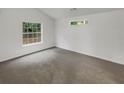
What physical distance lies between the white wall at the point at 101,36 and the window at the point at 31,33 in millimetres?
1673

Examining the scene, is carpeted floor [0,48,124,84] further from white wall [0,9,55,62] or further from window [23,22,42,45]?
window [23,22,42,45]

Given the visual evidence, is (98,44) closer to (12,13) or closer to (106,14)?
(106,14)

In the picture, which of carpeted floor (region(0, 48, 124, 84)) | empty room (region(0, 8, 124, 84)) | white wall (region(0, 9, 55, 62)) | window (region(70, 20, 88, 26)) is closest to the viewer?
carpeted floor (region(0, 48, 124, 84))

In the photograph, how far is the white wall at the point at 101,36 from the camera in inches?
157

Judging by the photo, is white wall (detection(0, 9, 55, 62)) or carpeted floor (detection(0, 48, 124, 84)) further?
white wall (detection(0, 9, 55, 62))

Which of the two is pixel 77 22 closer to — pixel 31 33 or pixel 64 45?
pixel 64 45

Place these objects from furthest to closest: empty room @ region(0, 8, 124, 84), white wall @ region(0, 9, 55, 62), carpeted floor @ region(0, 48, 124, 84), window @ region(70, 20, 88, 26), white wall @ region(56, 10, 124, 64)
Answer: window @ region(70, 20, 88, 26) < white wall @ region(0, 9, 55, 62) < white wall @ region(56, 10, 124, 64) < empty room @ region(0, 8, 124, 84) < carpeted floor @ region(0, 48, 124, 84)

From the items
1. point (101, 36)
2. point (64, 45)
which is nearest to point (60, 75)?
point (101, 36)

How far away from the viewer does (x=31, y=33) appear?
19.9 feet

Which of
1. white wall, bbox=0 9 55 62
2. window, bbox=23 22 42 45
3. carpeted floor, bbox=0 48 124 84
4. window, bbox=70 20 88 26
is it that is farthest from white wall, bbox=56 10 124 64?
white wall, bbox=0 9 55 62

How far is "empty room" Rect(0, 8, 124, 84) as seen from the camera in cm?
307

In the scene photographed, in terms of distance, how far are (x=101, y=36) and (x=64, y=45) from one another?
9.13 ft
